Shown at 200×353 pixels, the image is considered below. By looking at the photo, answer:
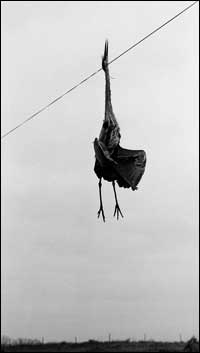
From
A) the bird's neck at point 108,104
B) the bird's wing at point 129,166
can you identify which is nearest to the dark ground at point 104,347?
the bird's wing at point 129,166

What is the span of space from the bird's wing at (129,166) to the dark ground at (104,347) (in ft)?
113

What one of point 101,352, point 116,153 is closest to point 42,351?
point 101,352

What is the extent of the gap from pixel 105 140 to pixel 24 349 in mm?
42237

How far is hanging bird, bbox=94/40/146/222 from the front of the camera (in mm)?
8344

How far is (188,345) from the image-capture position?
40625 mm

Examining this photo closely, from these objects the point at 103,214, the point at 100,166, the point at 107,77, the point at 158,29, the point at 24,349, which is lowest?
the point at 24,349

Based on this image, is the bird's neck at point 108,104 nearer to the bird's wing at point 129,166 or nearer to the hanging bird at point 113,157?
the hanging bird at point 113,157

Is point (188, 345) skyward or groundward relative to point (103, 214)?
groundward

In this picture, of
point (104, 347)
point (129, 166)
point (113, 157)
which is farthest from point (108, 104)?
point (104, 347)

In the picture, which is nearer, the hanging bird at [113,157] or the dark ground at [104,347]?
the hanging bird at [113,157]

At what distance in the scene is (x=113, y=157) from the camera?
8.53 meters

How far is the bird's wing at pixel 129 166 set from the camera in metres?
8.36

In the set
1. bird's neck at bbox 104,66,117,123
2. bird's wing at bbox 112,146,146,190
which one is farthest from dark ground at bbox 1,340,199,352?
bird's neck at bbox 104,66,117,123

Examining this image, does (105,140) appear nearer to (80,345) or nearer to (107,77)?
(107,77)
